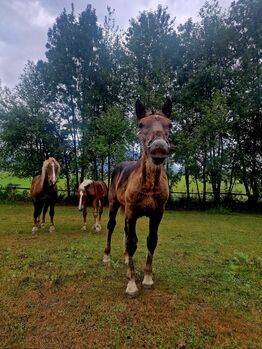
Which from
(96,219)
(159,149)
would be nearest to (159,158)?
(159,149)

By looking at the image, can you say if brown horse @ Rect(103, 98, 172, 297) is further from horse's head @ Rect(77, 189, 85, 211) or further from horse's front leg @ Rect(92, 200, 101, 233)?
horse's head @ Rect(77, 189, 85, 211)

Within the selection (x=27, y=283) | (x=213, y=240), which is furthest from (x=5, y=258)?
(x=213, y=240)

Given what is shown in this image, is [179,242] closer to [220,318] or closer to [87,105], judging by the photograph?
[220,318]

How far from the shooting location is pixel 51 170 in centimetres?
1086

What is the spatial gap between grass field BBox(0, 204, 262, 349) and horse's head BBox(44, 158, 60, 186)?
2983 millimetres

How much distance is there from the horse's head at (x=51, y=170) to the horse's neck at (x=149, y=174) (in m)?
6.69

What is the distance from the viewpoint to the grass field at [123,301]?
3812 mm

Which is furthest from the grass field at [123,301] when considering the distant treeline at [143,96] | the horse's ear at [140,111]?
the distant treeline at [143,96]

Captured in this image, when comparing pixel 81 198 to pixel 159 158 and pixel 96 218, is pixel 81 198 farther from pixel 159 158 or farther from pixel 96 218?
pixel 159 158

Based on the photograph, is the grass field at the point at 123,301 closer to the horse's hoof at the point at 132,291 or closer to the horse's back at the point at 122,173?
the horse's hoof at the point at 132,291

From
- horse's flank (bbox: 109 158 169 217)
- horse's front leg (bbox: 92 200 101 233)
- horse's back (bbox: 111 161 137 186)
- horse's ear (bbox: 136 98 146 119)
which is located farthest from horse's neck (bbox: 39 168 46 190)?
horse's ear (bbox: 136 98 146 119)

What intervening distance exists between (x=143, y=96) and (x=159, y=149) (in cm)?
2058

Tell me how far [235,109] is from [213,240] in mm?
14987

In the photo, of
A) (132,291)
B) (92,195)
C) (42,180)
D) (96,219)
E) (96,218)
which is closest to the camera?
(132,291)
